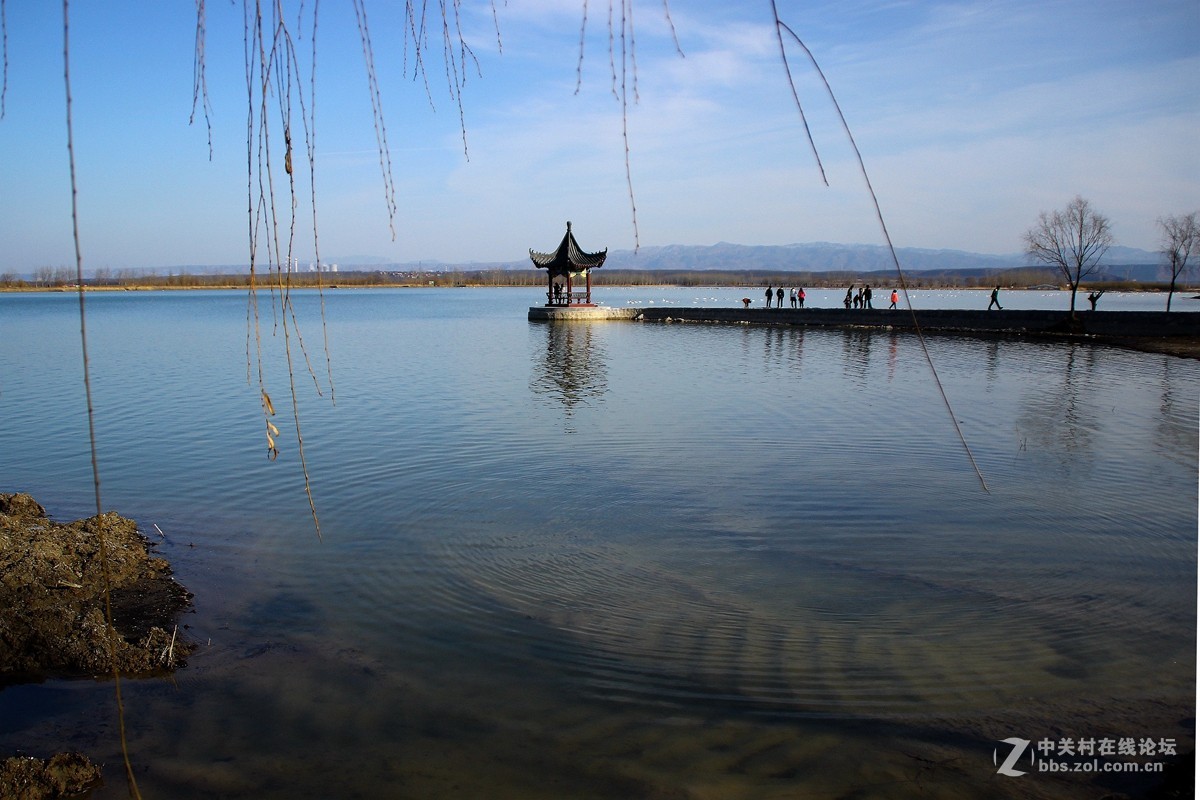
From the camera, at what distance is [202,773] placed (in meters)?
3.66

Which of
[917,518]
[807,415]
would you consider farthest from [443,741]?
[807,415]

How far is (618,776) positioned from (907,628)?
2299 millimetres

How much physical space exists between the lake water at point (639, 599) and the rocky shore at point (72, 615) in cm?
20

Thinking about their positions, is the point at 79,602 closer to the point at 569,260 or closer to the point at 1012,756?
the point at 1012,756

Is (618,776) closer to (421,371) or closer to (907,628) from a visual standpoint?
(907,628)

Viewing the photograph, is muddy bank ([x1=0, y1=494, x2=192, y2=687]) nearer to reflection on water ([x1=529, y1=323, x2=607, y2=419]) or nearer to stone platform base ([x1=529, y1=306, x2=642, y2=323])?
reflection on water ([x1=529, y1=323, x2=607, y2=419])

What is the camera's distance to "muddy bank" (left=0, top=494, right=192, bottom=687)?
4.62 metres

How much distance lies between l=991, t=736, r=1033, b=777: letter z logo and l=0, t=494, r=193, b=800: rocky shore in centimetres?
411

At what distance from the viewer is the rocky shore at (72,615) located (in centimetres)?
358

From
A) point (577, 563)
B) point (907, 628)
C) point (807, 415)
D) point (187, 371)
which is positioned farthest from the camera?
point (187, 371)

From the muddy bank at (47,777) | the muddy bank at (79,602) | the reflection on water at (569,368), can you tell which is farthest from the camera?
the reflection on water at (569,368)

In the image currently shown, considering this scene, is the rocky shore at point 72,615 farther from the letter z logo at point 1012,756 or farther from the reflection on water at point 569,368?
the reflection on water at point 569,368
